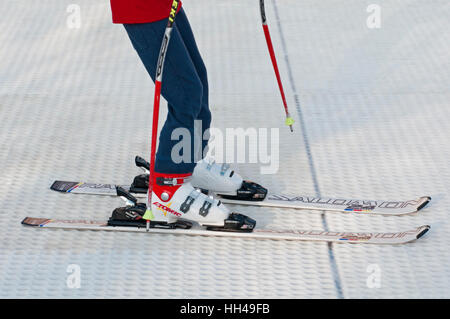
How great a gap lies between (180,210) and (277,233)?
348mm

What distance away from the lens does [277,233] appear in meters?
2.20

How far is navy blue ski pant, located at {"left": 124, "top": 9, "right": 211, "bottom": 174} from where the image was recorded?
6.37 ft

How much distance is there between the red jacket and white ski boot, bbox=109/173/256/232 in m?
0.56

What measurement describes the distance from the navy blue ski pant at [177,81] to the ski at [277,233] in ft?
0.73
